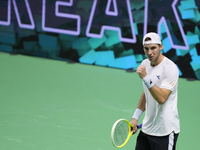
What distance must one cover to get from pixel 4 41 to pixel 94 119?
4.89 metres

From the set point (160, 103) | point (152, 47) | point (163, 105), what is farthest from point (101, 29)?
point (160, 103)

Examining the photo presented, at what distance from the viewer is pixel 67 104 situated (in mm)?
7129

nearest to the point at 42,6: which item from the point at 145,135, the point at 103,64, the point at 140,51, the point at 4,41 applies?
the point at 4,41

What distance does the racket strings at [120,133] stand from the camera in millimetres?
3963

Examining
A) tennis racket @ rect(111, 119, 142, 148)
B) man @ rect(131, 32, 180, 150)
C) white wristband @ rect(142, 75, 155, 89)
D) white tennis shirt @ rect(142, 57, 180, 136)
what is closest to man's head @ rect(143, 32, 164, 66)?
man @ rect(131, 32, 180, 150)

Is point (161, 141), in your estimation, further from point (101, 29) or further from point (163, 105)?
point (101, 29)

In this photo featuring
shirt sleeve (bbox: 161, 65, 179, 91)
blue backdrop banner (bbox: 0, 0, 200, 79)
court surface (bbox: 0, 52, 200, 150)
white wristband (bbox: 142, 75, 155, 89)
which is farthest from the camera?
blue backdrop banner (bbox: 0, 0, 200, 79)

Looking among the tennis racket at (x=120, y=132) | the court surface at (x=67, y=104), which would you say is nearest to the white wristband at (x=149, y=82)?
the tennis racket at (x=120, y=132)

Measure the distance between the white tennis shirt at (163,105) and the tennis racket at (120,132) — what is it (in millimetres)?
266

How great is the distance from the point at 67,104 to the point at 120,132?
322 centimetres

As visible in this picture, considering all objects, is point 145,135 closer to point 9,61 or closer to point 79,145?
point 79,145

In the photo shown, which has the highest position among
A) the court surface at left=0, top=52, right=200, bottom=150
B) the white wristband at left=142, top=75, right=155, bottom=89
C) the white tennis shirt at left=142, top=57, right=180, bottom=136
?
the white wristband at left=142, top=75, right=155, bottom=89

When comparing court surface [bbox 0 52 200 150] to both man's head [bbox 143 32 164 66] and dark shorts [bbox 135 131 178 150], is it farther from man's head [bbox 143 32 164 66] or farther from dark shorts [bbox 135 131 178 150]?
man's head [bbox 143 32 164 66]

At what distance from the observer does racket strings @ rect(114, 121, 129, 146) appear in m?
3.96
